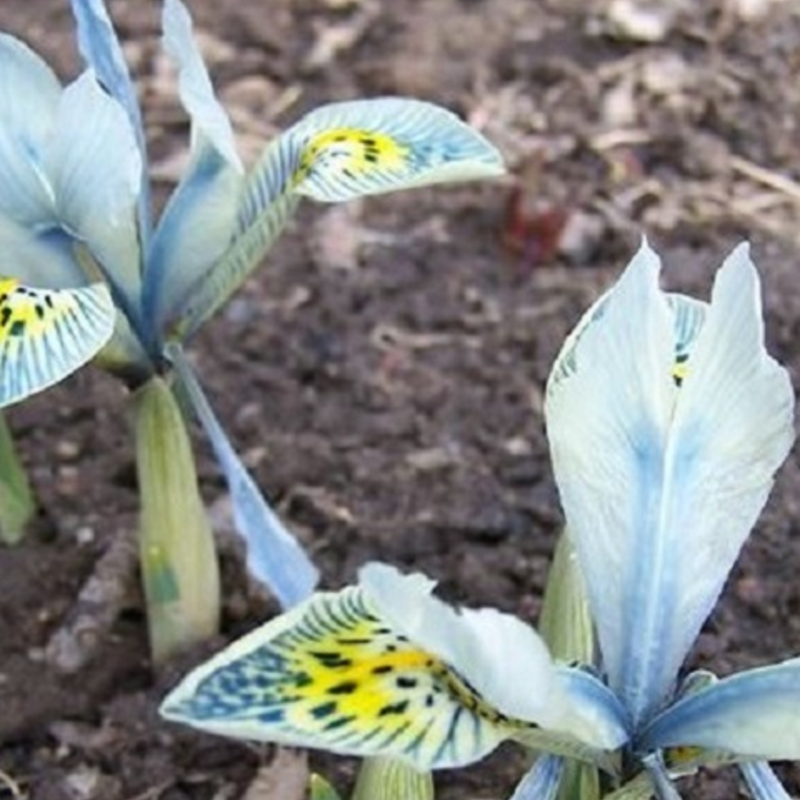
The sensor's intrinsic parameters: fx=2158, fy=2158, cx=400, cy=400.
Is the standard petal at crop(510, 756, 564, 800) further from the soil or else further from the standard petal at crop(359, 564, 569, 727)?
the soil

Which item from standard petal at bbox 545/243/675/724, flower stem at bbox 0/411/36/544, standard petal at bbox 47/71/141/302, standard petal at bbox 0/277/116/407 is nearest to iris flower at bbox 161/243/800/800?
standard petal at bbox 545/243/675/724

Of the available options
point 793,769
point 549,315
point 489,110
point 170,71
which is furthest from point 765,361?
point 170,71

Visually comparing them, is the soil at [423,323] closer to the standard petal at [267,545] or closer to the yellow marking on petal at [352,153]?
the standard petal at [267,545]

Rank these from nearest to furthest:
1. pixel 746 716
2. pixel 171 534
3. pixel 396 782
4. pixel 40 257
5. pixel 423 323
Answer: pixel 746 716, pixel 396 782, pixel 40 257, pixel 171 534, pixel 423 323

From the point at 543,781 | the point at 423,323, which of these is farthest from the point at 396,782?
the point at 423,323

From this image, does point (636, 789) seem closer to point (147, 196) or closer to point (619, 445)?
point (619, 445)

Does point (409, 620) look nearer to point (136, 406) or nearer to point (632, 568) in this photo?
point (632, 568)
